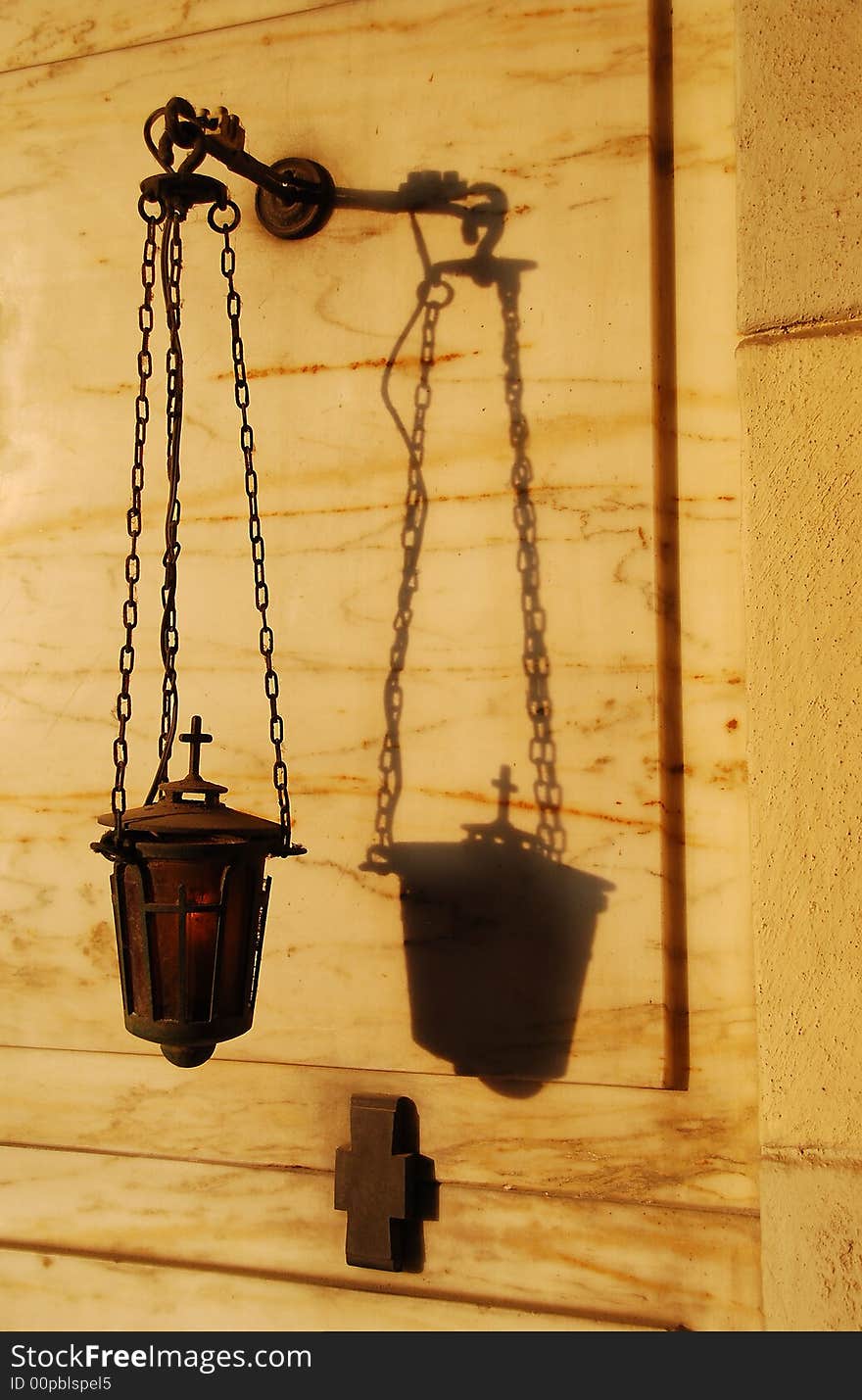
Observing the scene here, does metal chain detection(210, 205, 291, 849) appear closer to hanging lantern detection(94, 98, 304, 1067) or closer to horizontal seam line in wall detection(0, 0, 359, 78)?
hanging lantern detection(94, 98, 304, 1067)

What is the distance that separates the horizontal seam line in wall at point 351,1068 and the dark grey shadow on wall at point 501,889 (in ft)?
0.12

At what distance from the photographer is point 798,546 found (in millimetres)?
1900

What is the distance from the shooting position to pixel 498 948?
7.16 ft

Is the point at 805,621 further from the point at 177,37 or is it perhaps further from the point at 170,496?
the point at 177,37

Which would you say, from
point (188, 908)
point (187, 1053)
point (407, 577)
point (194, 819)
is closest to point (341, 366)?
point (407, 577)

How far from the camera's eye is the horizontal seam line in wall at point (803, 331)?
1913 mm

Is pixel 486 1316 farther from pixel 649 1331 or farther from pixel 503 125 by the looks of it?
pixel 503 125

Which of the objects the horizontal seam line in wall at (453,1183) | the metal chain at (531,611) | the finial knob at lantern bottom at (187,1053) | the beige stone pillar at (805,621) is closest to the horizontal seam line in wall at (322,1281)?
the horizontal seam line in wall at (453,1183)

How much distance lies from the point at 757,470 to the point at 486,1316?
1.51 m

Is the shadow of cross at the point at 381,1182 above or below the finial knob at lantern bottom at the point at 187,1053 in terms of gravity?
below

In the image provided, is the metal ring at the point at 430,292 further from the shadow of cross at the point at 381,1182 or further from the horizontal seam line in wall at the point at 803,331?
the shadow of cross at the point at 381,1182

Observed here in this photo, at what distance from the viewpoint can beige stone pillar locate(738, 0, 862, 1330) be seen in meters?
1.83

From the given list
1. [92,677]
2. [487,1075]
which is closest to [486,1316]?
[487,1075]

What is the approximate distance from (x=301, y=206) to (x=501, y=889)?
52.9 inches
